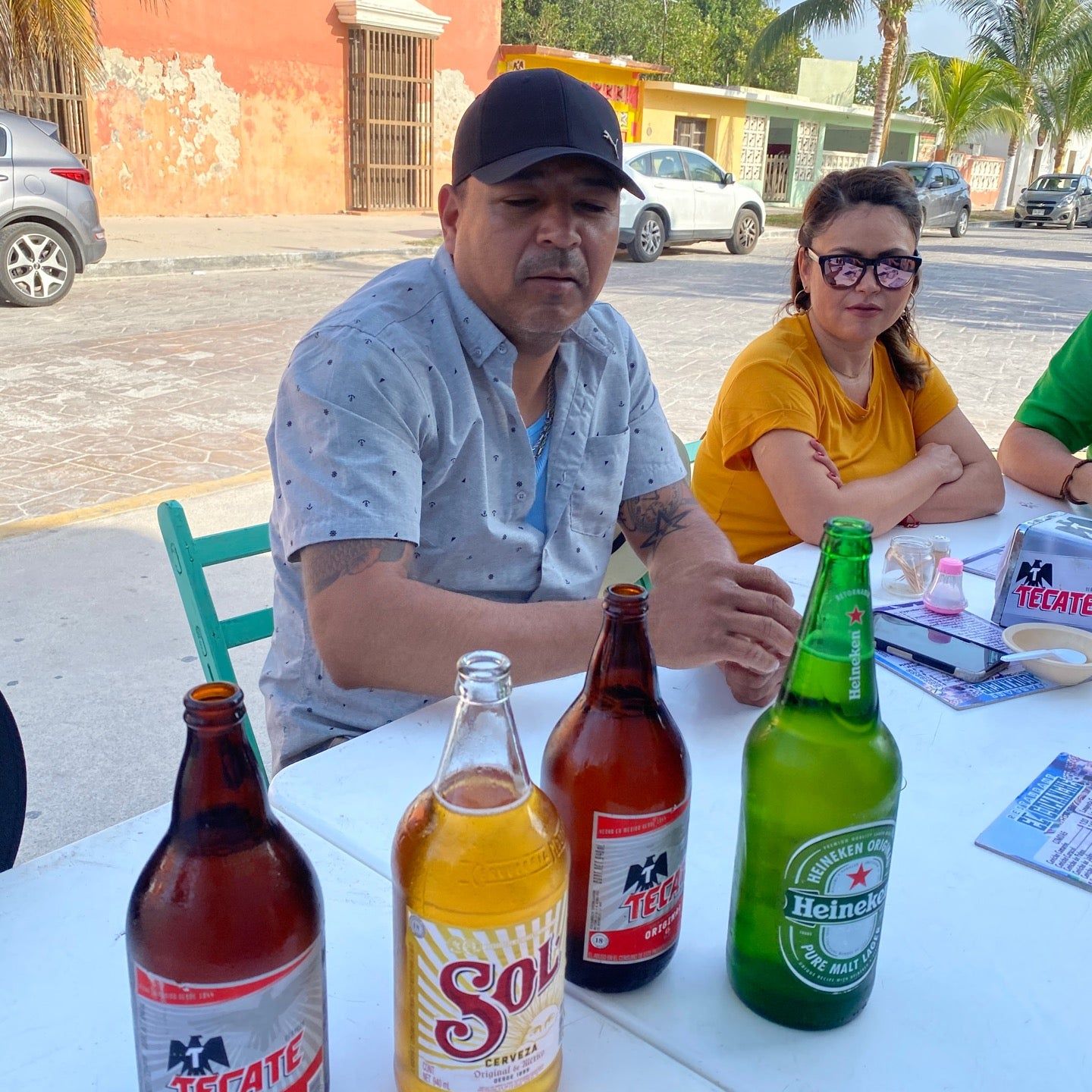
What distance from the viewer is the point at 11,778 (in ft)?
5.50

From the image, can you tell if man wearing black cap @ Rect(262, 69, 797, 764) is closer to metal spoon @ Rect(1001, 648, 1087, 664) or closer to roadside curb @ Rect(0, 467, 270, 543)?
metal spoon @ Rect(1001, 648, 1087, 664)

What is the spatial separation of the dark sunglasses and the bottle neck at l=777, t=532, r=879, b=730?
6.80 ft

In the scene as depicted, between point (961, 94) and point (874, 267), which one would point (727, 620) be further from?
point (961, 94)

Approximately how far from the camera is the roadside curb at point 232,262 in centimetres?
1177

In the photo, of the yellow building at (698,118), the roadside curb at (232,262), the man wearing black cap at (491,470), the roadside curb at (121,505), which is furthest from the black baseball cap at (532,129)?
the yellow building at (698,118)

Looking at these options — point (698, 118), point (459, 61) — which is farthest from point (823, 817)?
point (698, 118)

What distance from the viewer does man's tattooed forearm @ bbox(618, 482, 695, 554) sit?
2.26 m

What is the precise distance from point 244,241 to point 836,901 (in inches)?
577

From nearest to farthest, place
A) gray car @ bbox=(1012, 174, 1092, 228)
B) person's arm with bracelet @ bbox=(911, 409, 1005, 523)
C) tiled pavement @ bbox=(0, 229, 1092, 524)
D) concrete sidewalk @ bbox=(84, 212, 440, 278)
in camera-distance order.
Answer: person's arm with bracelet @ bbox=(911, 409, 1005, 523), tiled pavement @ bbox=(0, 229, 1092, 524), concrete sidewalk @ bbox=(84, 212, 440, 278), gray car @ bbox=(1012, 174, 1092, 228)

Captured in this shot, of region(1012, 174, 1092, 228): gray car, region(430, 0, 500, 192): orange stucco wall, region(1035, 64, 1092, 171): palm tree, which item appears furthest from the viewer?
region(1035, 64, 1092, 171): palm tree

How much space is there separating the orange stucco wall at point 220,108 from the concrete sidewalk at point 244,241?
0.42 m

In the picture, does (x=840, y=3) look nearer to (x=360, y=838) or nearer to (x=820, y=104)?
(x=820, y=104)

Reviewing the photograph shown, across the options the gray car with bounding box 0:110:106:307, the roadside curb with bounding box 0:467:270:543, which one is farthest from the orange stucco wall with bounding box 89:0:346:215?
the roadside curb with bounding box 0:467:270:543

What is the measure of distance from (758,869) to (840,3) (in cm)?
2708
